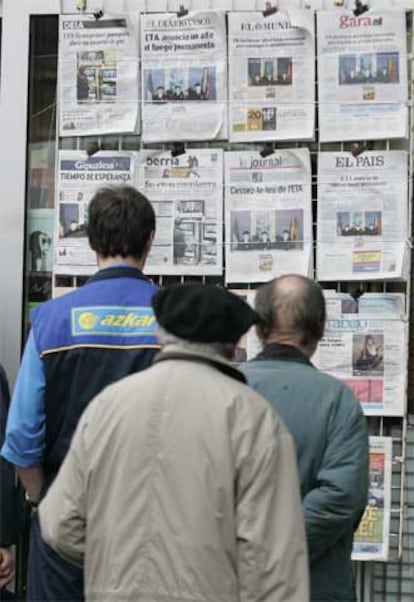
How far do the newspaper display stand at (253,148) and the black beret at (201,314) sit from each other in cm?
197

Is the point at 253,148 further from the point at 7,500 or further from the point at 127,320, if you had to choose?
the point at 7,500

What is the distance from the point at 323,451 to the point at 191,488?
788 millimetres

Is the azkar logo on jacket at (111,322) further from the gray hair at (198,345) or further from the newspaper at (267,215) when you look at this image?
the newspaper at (267,215)

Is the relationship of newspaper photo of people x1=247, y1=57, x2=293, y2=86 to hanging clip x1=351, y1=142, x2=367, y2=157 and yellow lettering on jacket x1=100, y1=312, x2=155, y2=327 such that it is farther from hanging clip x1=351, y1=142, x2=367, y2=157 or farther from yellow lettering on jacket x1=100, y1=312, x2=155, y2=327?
yellow lettering on jacket x1=100, y1=312, x2=155, y2=327

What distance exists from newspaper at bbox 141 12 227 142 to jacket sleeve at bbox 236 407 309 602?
2.40 meters

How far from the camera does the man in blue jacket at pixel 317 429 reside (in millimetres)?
2768

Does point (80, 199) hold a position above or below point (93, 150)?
below

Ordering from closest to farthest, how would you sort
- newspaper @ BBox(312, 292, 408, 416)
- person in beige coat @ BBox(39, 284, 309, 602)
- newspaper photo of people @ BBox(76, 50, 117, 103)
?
person in beige coat @ BBox(39, 284, 309, 602) → newspaper @ BBox(312, 292, 408, 416) → newspaper photo of people @ BBox(76, 50, 117, 103)

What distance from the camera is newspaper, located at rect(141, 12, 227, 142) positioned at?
14.0 feet

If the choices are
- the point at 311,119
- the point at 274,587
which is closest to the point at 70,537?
the point at 274,587

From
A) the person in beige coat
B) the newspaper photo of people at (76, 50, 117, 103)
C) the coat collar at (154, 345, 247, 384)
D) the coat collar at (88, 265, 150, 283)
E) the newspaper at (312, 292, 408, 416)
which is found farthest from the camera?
the newspaper photo of people at (76, 50, 117, 103)

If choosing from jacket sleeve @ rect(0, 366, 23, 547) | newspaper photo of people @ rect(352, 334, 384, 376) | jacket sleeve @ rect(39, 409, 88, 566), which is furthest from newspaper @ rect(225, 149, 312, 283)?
jacket sleeve @ rect(39, 409, 88, 566)

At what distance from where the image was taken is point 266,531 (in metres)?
2.11

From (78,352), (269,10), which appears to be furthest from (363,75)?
(78,352)
